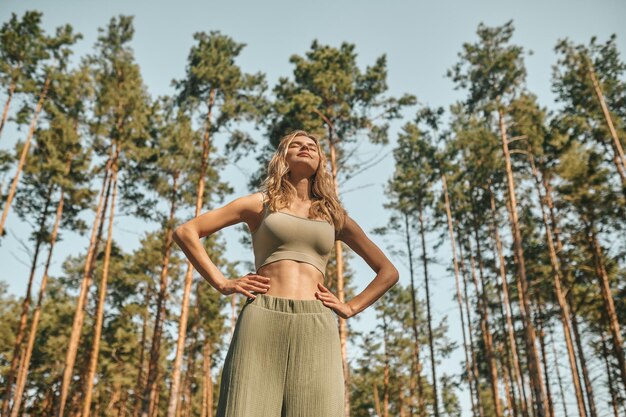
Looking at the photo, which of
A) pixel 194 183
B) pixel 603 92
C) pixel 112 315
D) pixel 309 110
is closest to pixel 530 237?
pixel 603 92

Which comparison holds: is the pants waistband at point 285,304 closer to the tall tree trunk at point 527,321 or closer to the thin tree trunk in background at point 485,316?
the tall tree trunk at point 527,321

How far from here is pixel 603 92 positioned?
17.2 meters

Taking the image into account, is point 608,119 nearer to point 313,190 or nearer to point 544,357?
point 544,357

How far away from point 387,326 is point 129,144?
2063 centimetres

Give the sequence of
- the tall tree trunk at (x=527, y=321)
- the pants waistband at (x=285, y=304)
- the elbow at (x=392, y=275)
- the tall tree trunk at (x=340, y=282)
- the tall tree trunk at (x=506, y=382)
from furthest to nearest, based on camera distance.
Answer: the tall tree trunk at (x=506, y=382)
the tall tree trunk at (x=527, y=321)
the tall tree trunk at (x=340, y=282)
the elbow at (x=392, y=275)
the pants waistband at (x=285, y=304)

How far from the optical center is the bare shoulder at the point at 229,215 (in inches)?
87.6

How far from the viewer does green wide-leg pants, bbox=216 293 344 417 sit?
178cm

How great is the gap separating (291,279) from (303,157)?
0.71 meters

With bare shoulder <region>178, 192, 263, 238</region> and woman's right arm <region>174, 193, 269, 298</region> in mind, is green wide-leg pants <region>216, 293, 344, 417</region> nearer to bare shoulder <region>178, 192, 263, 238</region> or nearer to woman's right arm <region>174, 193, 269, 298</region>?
woman's right arm <region>174, 193, 269, 298</region>

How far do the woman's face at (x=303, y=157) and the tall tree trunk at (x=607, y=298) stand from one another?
58.0ft

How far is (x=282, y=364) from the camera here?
185 centimetres

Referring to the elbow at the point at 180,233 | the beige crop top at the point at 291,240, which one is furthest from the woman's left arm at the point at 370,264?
the elbow at the point at 180,233

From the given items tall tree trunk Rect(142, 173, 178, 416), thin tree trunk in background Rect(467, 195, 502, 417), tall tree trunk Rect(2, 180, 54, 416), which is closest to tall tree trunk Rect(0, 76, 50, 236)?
tall tree trunk Rect(2, 180, 54, 416)

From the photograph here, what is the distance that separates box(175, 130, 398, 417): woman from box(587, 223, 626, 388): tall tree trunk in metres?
17.4
